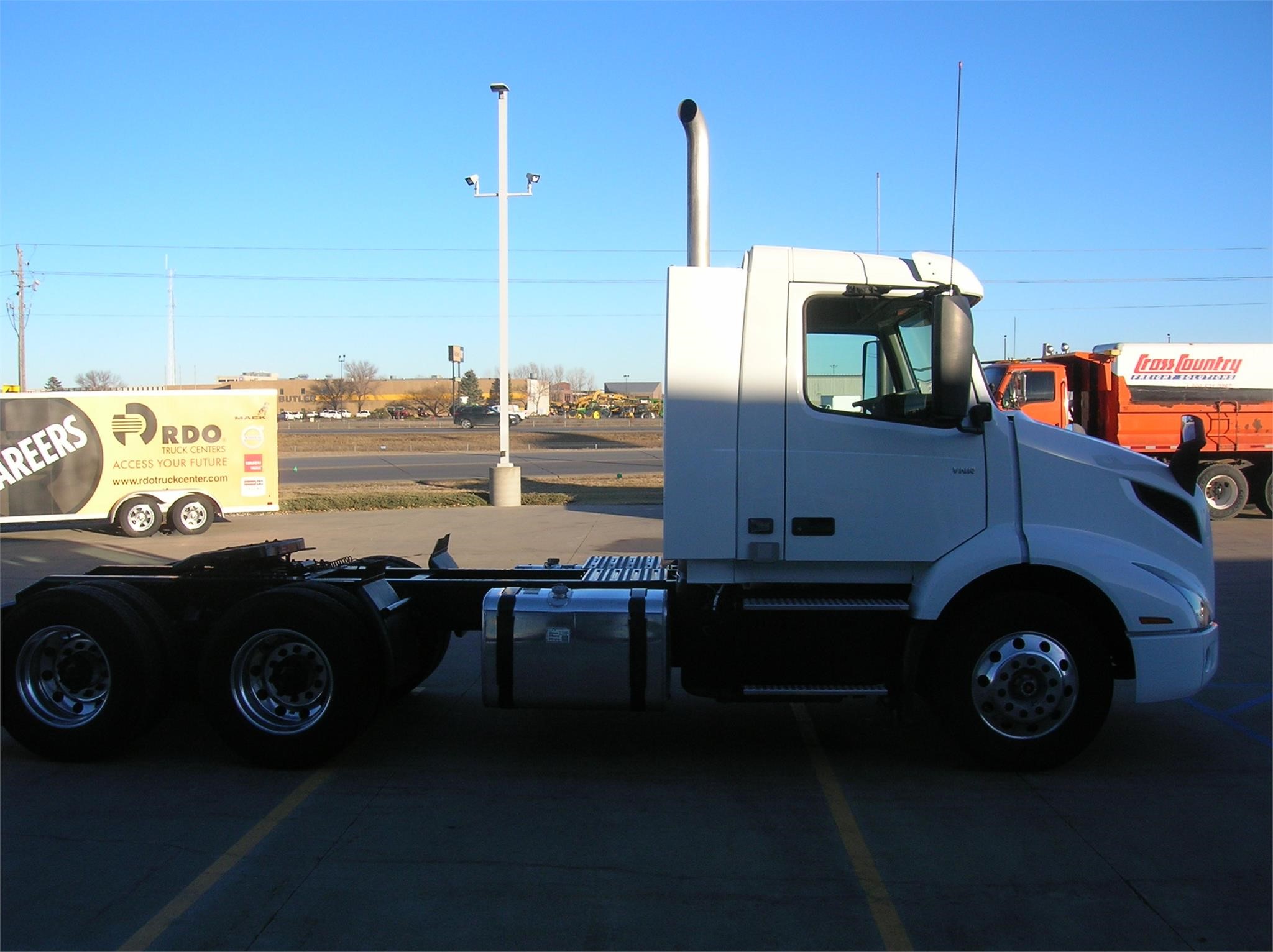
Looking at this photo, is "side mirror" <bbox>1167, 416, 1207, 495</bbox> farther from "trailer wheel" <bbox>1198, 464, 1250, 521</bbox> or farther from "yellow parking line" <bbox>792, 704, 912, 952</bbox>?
"trailer wheel" <bbox>1198, 464, 1250, 521</bbox>

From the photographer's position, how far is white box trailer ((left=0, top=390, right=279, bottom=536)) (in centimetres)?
1680

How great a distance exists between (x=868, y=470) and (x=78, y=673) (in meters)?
4.80

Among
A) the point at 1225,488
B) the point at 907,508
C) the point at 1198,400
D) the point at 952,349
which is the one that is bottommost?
the point at 1225,488

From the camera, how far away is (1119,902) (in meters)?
4.16

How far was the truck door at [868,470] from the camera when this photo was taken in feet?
18.3

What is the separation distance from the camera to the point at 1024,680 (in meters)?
5.54

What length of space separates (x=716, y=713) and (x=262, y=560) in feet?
10.5

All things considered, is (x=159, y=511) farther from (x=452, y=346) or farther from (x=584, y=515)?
(x=452, y=346)

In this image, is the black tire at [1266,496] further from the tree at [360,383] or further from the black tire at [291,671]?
the tree at [360,383]

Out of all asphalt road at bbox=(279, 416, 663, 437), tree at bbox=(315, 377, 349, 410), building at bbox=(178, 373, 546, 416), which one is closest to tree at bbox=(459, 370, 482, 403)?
building at bbox=(178, 373, 546, 416)

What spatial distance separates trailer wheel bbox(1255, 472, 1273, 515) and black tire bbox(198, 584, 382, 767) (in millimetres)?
18714

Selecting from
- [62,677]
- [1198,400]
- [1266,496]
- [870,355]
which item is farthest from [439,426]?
[870,355]

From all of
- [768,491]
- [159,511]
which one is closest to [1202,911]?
[768,491]

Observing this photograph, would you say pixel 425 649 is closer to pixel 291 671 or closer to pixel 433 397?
pixel 291 671
